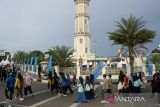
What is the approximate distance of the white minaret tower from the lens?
330 ft

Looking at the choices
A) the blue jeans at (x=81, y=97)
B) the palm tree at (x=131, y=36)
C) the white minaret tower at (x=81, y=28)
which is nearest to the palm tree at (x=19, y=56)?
the white minaret tower at (x=81, y=28)

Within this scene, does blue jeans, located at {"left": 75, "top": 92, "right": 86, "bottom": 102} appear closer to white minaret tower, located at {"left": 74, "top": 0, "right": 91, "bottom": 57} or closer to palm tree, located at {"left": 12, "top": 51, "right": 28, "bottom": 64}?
palm tree, located at {"left": 12, "top": 51, "right": 28, "bottom": 64}

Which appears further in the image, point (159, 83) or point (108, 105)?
point (159, 83)

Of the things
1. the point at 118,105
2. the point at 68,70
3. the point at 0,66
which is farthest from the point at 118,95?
the point at 68,70

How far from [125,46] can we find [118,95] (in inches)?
814

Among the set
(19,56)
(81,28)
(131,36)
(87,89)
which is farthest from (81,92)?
(81,28)

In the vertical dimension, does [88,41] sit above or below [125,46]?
above

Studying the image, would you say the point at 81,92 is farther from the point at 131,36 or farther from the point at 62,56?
the point at 62,56

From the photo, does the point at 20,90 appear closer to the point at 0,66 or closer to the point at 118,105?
the point at 118,105

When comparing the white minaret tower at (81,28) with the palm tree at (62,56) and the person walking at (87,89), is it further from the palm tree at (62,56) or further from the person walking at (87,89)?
the person walking at (87,89)

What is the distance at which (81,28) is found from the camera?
331 feet

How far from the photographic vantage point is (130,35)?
35.2 metres

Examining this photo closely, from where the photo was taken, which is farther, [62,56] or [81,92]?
[62,56]

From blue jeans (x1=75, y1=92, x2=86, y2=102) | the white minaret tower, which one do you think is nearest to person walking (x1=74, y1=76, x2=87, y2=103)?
blue jeans (x1=75, y1=92, x2=86, y2=102)
